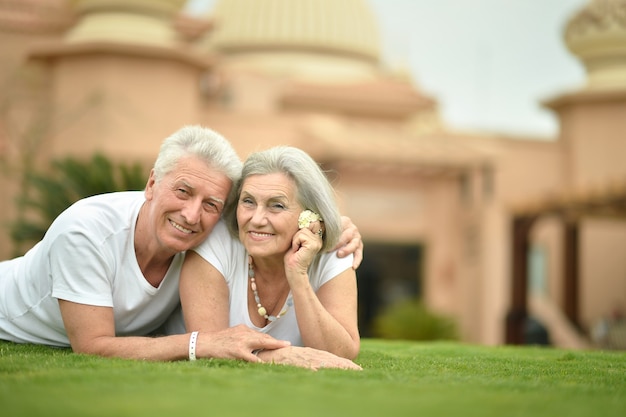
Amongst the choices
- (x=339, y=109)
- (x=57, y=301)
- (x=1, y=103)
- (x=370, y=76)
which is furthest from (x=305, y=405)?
(x=370, y=76)

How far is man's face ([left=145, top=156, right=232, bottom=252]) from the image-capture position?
194 inches

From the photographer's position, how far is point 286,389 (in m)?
3.72

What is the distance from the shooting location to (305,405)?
338 centimetres

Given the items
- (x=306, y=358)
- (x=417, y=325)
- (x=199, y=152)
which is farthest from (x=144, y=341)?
(x=417, y=325)

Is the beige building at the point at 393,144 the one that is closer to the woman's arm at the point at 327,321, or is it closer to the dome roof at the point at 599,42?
the dome roof at the point at 599,42

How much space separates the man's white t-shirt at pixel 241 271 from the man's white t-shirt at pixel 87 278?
0.68ft

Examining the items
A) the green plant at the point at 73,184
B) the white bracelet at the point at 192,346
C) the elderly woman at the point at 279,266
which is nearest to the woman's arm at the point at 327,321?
the elderly woman at the point at 279,266

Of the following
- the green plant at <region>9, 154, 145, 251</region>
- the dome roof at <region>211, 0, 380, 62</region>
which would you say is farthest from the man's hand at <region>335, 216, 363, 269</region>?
the dome roof at <region>211, 0, 380, 62</region>

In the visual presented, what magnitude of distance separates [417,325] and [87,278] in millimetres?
12407

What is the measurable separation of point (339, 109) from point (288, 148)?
18.1 meters

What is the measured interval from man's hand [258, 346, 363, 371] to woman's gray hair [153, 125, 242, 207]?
2.78 ft

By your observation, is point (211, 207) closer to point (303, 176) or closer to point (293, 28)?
point (303, 176)

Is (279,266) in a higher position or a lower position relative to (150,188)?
lower

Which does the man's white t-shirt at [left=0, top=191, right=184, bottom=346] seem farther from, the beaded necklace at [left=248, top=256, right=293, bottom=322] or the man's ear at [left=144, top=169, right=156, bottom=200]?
the beaded necklace at [left=248, top=256, right=293, bottom=322]
